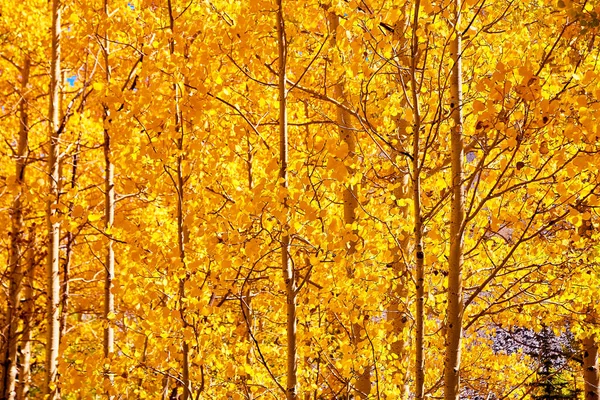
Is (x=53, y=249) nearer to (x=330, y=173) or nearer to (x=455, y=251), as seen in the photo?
(x=330, y=173)

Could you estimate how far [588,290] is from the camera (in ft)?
14.4

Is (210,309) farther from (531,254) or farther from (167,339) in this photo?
(531,254)

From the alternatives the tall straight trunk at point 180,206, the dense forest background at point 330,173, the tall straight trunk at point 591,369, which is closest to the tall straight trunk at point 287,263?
the dense forest background at point 330,173

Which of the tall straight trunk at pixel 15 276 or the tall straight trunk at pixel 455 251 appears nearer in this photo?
the tall straight trunk at pixel 455 251

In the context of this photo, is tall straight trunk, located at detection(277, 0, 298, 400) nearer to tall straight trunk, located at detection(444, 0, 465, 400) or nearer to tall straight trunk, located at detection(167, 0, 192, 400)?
tall straight trunk, located at detection(167, 0, 192, 400)

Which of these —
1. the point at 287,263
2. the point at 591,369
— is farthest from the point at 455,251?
the point at 591,369

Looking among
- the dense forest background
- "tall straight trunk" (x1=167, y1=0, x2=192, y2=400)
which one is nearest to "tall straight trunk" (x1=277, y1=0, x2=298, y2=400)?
Answer: the dense forest background

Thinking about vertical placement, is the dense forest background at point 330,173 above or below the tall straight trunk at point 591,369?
above

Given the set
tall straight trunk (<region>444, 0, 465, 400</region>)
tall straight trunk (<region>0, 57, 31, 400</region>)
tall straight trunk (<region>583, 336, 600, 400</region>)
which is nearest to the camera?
tall straight trunk (<region>444, 0, 465, 400</region>)

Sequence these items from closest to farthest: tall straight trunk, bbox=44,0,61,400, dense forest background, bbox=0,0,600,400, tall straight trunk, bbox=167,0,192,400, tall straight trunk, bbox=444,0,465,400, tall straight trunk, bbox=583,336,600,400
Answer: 1. dense forest background, bbox=0,0,600,400
2. tall straight trunk, bbox=444,0,465,400
3. tall straight trunk, bbox=167,0,192,400
4. tall straight trunk, bbox=44,0,61,400
5. tall straight trunk, bbox=583,336,600,400

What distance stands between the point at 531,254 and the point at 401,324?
4.29 feet

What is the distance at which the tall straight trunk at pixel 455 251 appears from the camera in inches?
121

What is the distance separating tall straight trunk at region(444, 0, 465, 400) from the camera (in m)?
3.08

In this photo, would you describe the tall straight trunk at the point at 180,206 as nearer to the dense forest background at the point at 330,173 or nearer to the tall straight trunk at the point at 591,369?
the dense forest background at the point at 330,173
